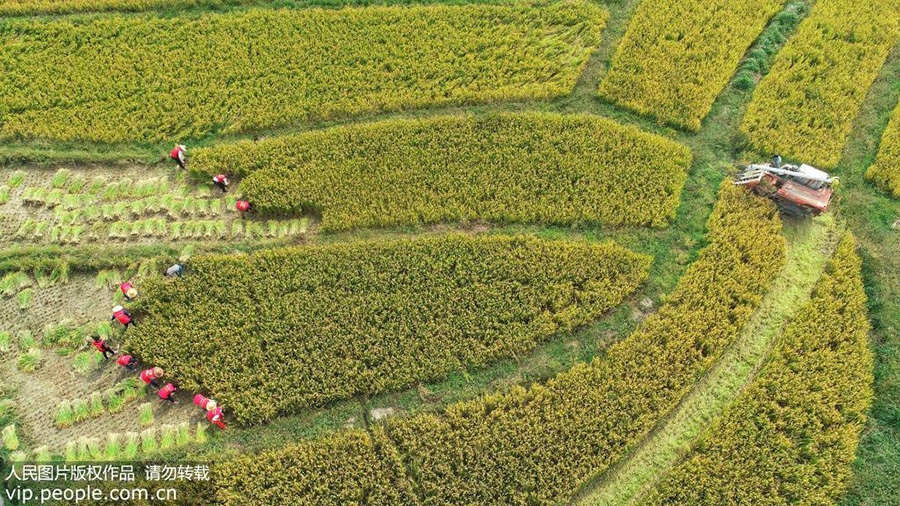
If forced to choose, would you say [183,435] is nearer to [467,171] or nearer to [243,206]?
[243,206]

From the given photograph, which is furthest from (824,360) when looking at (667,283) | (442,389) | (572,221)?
(442,389)

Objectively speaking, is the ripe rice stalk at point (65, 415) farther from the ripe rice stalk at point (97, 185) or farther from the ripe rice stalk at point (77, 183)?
the ripe rice stalk at point (77, 183)

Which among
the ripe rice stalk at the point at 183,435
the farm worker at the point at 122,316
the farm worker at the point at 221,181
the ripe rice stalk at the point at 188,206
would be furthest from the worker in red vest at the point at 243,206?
the ripe rice stalk at the point at 183,435

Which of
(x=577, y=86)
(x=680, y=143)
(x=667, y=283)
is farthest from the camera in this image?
(x=577, y=86)

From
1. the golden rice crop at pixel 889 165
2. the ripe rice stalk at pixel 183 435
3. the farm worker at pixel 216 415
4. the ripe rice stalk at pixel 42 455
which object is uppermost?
the golden rice crop at pixel 889 165

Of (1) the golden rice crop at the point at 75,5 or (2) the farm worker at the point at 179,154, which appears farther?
(1) the golden rice crop at the point at 75,5

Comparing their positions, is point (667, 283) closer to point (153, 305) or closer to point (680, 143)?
point (680, 143)

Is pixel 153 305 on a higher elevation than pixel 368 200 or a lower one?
lower

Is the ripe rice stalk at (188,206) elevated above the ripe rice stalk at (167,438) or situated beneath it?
elevated above
